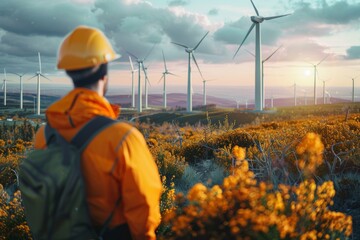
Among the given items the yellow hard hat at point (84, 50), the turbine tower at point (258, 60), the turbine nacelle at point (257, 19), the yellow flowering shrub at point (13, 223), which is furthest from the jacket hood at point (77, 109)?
the turbine nacelle at point (257, 19)

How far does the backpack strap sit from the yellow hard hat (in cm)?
47

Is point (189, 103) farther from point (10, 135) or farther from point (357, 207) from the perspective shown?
point (357, 207)

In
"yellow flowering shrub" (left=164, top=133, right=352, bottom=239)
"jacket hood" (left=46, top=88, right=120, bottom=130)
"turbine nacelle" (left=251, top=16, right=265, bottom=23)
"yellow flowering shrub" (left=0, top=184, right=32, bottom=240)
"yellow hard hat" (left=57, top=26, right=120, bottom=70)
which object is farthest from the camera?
"turbine nacelle" (left=251, top=16, right=265, bottom=23)

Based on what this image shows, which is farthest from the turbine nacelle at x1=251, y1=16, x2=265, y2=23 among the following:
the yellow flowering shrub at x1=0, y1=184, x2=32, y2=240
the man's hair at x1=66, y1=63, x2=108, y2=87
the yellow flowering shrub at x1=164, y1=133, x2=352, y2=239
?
the man's hair at x1=66, y1=63, x2=108, y2=87

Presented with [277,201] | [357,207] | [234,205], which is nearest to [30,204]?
[234,205]

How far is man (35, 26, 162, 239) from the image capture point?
321 centimetres

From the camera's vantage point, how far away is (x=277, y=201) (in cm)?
330

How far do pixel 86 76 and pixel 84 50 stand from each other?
20cm

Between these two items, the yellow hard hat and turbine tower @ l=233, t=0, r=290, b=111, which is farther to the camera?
turbine tower @ l=233, t=0, r=290, b=111

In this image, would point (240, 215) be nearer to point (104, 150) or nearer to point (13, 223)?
point (104, 150)

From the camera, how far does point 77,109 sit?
330 centimetres

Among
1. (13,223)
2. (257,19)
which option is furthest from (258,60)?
(13,223)

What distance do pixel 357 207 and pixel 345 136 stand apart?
481 centimetres

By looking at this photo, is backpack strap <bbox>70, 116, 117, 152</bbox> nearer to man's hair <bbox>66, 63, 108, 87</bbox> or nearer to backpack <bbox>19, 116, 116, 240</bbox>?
backpack <bbox>19, 116, 116, 240</bbox>
